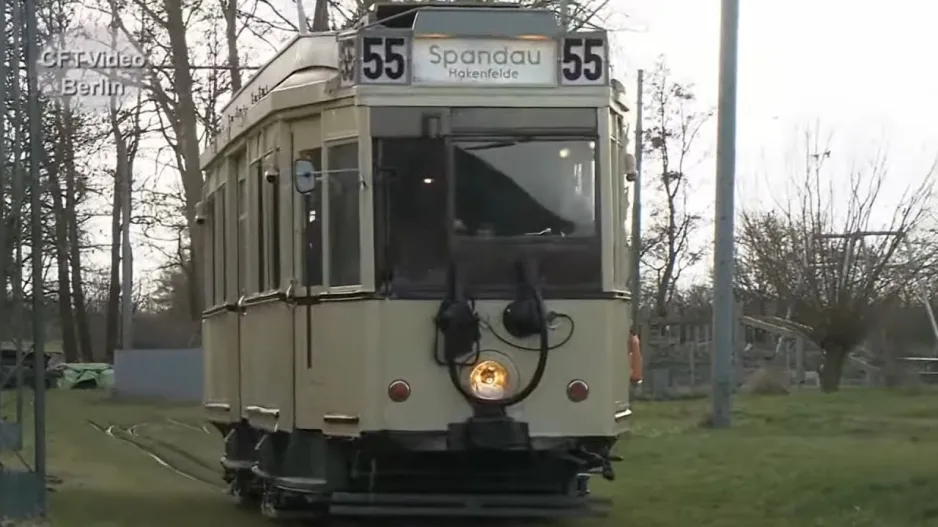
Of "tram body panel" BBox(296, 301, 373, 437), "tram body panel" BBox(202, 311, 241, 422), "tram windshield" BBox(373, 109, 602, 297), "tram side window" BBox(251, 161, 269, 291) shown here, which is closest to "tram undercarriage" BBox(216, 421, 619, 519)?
"tram body panel" BBox(296, 301, 373, 437)

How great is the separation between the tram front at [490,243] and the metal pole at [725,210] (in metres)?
10.5

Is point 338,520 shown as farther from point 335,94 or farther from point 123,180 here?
point 123,180

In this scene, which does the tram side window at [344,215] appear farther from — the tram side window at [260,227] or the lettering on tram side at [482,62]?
the tram side window at [260,227]

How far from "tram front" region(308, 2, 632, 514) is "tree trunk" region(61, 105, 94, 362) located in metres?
11.5

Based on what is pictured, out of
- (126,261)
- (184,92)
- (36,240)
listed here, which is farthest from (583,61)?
(126,261)

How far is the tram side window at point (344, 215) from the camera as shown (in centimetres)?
1020

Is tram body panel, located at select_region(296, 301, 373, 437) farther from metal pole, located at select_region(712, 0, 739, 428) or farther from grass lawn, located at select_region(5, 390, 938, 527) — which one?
metal pole, located at select_region(712, 0, 739, 428)

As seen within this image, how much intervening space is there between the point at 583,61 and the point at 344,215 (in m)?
1.89

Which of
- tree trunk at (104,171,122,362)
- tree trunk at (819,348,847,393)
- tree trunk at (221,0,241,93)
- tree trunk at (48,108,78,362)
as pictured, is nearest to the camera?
tree trunk at (48,108,78,362)

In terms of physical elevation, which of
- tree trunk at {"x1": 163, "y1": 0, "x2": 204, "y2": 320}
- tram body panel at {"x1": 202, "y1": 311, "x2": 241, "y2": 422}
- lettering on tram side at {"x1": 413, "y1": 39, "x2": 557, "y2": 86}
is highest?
tree trunk at {"x1": 163, "y1": 0, "x2": 204, "y2": 320}

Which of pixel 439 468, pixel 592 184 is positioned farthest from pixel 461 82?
pixel 439 468

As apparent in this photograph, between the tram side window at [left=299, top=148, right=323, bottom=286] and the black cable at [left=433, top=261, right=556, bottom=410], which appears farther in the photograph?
the tram side window at [left=299, top=148, right=323, bottom=286]

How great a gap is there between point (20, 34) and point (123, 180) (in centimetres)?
2460

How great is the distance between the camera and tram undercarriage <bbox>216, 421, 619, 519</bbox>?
32.9ft
